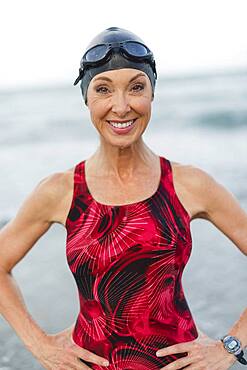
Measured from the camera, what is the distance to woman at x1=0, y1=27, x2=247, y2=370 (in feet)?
9.39

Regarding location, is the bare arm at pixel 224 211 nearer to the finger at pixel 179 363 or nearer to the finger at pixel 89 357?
the finger at pixel 179 363

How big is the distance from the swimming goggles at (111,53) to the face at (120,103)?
0.06 metres

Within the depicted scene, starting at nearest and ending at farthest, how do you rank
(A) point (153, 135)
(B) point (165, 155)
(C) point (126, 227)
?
(C) point (126, 227) → (B) point (165, 155) → (A) point (153, 135)

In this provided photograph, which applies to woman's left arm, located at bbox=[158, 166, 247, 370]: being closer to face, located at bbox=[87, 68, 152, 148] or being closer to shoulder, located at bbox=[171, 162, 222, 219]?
shoulder, located at bbox=[171, 162, 222, 219]

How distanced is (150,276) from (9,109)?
31236 millimetres

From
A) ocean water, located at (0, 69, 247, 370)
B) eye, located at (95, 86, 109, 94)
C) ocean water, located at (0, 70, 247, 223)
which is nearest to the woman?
eye, located at (95, 86, 109, 94)

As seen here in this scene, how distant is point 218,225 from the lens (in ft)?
10.3

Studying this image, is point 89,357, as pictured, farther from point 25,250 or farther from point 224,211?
point 224,211

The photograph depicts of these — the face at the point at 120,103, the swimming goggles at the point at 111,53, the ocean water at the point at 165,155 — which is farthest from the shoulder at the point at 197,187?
the ocean water at the point at 165,155

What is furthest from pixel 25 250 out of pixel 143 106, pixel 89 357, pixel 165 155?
pixel 165 155

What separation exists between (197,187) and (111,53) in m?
0.74

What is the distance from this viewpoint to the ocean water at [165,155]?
274 inches

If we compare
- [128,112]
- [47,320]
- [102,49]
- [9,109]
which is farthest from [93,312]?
[9,109]

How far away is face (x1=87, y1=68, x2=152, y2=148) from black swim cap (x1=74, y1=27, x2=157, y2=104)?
0.10 ft
